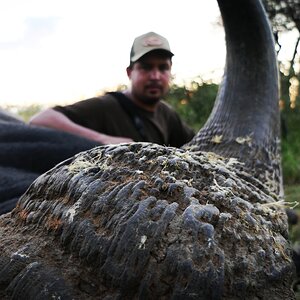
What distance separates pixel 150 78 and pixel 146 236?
2094mm

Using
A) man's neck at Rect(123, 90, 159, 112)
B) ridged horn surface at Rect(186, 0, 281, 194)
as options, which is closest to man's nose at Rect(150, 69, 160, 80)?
man's neck at Rect(123, 90, 159, 112)

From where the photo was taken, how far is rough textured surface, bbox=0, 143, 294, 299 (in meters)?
0.79

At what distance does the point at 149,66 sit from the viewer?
9.25ft

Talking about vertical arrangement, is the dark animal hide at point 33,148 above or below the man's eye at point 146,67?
below

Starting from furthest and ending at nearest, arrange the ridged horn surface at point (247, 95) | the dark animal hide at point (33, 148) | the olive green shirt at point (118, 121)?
the olive green shirt at point (118, 121), the dark animal hide at point (33, 148), the ridged horn surface at point (247, 95)

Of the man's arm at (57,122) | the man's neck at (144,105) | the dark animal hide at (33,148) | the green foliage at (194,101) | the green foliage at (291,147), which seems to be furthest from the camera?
the green foliage at (194,101)

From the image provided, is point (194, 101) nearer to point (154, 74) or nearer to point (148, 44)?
point (154, 74)

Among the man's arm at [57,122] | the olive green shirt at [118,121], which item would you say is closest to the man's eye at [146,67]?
the olive green shirt at [118,121]

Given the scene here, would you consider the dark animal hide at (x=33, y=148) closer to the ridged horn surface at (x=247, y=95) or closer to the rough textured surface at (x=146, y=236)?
the ridged horn surface at (x=247, y=95)

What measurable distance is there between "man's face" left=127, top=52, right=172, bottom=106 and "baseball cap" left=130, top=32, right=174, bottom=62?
5 cm

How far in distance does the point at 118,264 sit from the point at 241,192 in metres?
0.24

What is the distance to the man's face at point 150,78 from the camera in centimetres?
279

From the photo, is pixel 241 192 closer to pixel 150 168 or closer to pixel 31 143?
pixel 150 168

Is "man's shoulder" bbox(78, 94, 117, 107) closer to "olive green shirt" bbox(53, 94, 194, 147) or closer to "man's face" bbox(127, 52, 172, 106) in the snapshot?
"olive green shirt" bbox(53, 94, 194, 147)
